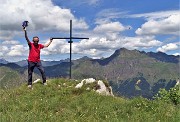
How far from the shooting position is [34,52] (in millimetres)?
19547

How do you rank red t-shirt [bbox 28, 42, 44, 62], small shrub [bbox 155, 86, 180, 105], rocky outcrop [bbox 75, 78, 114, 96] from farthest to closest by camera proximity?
rocky outcrop [bbox 75, 78, 114, 96]
red t-shirt [bbox 28, 42, 44, 62]
small shrub [bbox 155, 86, 180, 105]

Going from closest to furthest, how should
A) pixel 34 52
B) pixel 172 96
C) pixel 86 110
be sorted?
1. pixel 86 110
2. pixel 172 96
3. pixel 34 52

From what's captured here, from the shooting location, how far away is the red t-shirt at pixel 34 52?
19.4m

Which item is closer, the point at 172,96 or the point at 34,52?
the point at 172,96

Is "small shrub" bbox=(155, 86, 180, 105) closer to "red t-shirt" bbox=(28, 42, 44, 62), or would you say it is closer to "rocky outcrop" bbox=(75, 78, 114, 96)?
"rocky outcrop" bbox=(75, 78, 114, 96)

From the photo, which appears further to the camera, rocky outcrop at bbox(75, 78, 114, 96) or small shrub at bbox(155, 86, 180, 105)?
rocky outcrop at bbox(75, 78, 114, 96)

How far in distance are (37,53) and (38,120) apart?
989 centimetres

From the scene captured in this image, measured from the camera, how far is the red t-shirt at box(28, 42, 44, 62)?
19.4 metres

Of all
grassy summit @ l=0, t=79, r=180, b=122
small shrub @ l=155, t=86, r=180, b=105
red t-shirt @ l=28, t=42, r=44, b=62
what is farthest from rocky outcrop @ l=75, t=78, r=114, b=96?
small shrub @ l=155, t=86, r=180, b=105

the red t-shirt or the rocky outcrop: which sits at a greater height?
the red t-shirt

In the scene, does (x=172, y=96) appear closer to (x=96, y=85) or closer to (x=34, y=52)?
(x=96, y=85)

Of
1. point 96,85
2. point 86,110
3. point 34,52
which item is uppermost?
point 34,52

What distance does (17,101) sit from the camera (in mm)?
14352

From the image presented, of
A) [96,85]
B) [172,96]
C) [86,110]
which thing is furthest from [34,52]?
[172,96]
